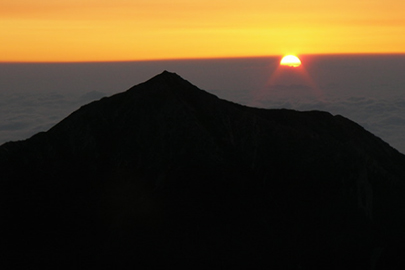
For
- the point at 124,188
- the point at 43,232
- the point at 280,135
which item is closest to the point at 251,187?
the point at 280,135

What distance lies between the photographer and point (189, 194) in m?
24.6

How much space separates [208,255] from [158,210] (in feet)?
10.5

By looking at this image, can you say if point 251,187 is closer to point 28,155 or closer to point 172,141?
point 172,141

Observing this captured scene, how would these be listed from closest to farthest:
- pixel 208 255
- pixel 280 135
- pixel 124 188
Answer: pixel 208 255, pixel 124 188, pixel 280 135

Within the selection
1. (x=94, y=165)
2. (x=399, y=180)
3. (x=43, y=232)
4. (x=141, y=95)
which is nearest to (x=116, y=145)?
(x=94, y=165)

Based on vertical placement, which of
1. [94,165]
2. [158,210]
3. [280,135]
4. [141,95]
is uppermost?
[141,95]

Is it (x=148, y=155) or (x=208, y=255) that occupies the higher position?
(x=148, y=155)

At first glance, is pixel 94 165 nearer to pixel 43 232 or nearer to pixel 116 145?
pixel 116 145

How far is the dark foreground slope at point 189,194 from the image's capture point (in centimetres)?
2334

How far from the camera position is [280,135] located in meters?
27.6

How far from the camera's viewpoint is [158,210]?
79.3 feet

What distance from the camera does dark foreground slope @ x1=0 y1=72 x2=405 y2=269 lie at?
23.3 m

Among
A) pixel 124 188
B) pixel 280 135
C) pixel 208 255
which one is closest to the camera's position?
pixel 208 255

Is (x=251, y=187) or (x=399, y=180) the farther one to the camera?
(x=399, y=180)
